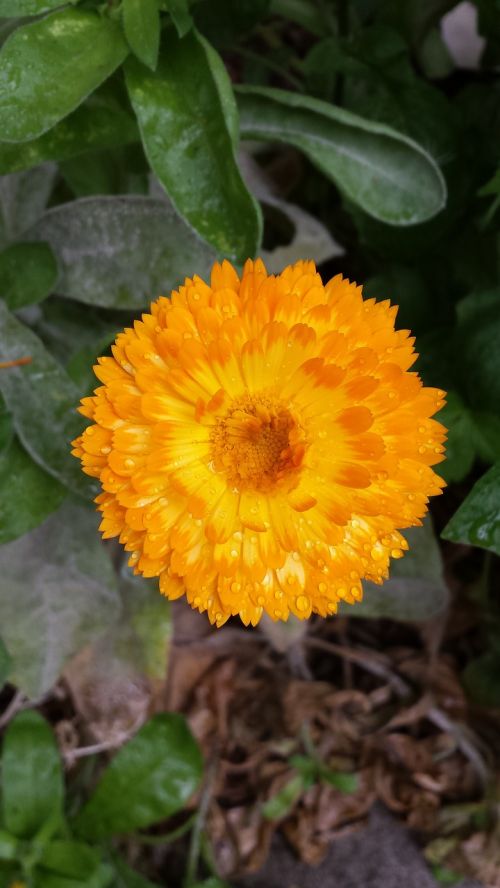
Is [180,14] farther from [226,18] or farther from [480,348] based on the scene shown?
[480,348]

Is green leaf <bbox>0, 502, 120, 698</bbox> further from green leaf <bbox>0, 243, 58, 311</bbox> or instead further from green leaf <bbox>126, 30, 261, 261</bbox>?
green leaf <bbox>126, 30, 261, 261</bbox>

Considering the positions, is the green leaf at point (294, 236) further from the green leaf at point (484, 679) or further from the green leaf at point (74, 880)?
the green leaf at point (74, 880)

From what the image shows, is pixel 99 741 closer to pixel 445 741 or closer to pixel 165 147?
pixel 445 741

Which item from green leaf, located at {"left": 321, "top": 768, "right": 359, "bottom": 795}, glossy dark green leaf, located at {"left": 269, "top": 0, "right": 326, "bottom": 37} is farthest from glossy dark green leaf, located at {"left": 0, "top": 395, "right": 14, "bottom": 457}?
green leaf, located at {"left": 321, "top": 768, "right": 359, "bottom": 795}

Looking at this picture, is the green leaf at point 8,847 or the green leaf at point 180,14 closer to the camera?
the green leaf at point 180,14

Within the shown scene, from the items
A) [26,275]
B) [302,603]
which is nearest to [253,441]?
[302,603]

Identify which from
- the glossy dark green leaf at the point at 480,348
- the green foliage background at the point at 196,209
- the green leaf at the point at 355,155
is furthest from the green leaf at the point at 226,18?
the glossy dark green leaf at the point at 480,348

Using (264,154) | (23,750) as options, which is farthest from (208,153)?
(23,750)
